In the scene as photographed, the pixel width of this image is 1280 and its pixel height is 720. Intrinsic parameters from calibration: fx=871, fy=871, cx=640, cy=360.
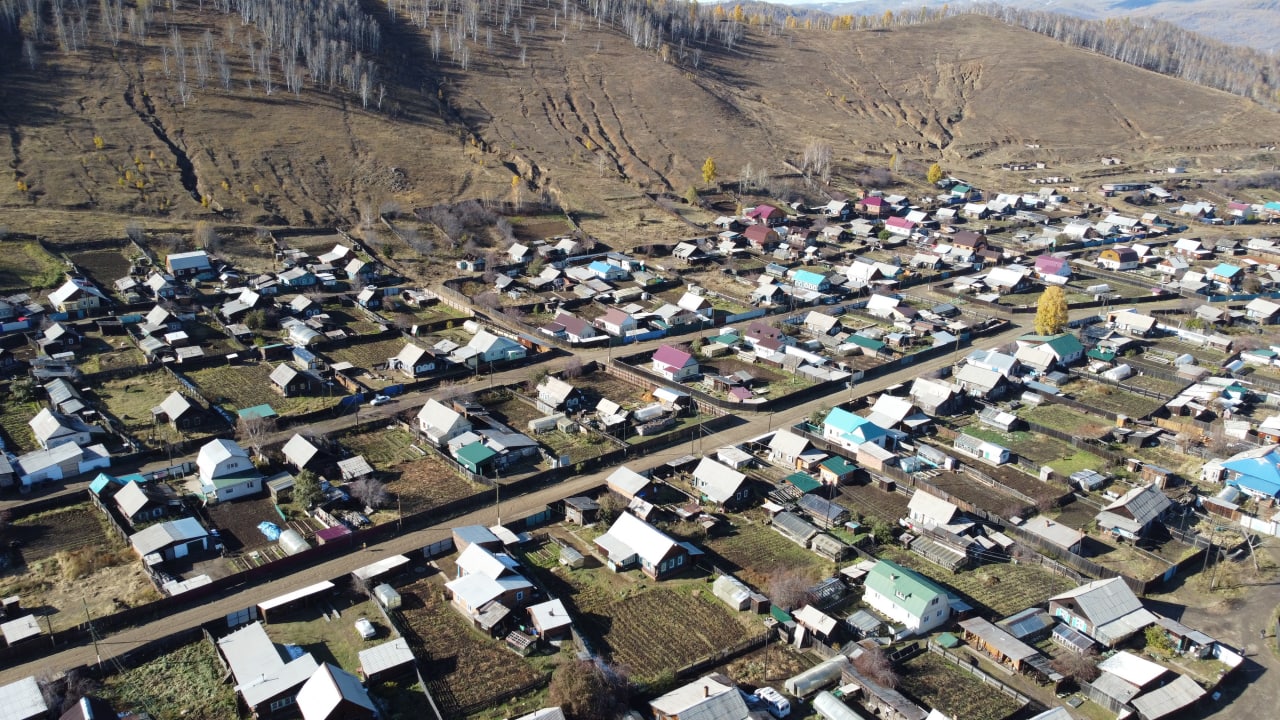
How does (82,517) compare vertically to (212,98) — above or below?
below

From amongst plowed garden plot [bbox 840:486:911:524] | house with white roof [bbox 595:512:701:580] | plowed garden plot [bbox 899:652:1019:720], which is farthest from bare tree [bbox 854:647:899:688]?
plowed garden plot [bbox 840:486:911:524]

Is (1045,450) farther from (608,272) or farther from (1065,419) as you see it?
(608,272)

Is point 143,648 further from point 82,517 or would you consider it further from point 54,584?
point 82,517

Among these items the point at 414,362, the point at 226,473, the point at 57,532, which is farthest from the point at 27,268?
the point at 226,473

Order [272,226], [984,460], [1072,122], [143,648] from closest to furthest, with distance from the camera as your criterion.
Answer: [143,648], [984,460], [272,226], [1072,122]

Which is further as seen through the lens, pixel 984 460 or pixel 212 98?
pixel 212 98

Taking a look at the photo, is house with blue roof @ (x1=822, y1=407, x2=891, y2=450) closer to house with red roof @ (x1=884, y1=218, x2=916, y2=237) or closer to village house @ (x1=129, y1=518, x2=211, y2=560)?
village house @ (x1=129, y1=518, x2=211, y2=560)

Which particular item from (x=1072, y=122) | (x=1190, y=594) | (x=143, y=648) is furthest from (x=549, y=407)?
(x=1072, y=122)
